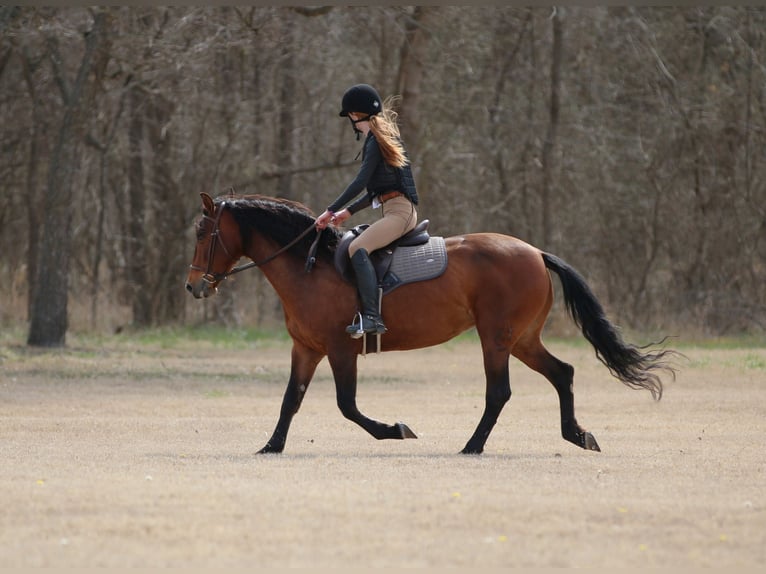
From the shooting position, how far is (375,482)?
28.7ft

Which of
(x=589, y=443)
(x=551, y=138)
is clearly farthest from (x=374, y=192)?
(x=551, y=138)

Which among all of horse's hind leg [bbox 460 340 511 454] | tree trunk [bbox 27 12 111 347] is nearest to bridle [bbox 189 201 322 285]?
horse's hind leg [bbox 460 340 511 454]

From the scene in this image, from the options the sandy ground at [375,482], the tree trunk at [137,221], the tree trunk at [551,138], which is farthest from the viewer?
the tree trunk at [551,138]

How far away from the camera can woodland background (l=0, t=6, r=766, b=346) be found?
30.8 metres

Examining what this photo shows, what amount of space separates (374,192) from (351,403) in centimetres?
163

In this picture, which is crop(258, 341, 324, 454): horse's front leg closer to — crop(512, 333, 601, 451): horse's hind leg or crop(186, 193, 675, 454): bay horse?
crop(186, 193, 675, 454): bay horse

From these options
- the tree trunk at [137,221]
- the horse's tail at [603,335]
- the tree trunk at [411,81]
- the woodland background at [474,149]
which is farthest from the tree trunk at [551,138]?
the horse's tail at [603,335]

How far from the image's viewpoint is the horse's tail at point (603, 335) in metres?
11.1

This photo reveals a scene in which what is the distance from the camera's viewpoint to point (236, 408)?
1578cm

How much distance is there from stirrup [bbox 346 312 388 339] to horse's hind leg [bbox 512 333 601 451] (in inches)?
49.9

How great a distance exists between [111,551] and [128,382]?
1242cm

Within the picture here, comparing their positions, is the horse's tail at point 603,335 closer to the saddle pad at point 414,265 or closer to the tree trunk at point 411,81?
the saddle pad at point 414,265

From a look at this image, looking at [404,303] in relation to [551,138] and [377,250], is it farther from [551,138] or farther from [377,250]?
[551,138]

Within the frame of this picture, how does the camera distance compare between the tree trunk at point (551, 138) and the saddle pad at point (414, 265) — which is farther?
the tree trunk at point (551, 138)
